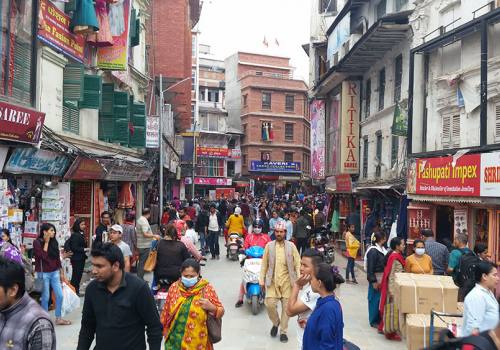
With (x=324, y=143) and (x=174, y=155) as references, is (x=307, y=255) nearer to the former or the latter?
(x=324, y=143)

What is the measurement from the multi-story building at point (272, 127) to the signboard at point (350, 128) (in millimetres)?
29307

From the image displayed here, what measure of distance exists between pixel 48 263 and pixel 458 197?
8860 millimetres

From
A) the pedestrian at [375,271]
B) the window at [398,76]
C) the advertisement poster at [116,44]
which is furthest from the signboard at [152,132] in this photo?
the pedestrian at [375,271]

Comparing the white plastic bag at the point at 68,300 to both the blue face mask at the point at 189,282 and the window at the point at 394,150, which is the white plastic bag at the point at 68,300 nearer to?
the blue face mask at the point at 189,282

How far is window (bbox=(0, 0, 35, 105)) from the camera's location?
33.4 feet

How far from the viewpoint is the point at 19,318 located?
11.3 ft

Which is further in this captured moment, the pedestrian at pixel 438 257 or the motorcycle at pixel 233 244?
the motorcycle at pixel 233 244

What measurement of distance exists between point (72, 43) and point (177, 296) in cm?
1058

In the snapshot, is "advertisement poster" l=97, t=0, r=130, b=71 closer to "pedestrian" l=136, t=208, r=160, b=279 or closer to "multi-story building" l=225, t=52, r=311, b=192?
"pedestrian" l=136, t=208, r=160, b=279

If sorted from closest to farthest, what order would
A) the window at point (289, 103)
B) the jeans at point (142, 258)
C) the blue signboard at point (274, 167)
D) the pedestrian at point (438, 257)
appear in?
the pedestrian at point (438, 257)
the jeans at point (142, 258)
the blue signboard at point (274, 167)
the window at point (289, 103)

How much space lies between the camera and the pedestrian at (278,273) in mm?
8516

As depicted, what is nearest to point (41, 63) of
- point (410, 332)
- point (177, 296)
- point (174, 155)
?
point (177, 296)

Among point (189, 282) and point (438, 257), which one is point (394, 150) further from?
point (189, 282)

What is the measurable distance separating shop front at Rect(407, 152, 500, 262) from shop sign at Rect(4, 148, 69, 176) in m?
9.07
